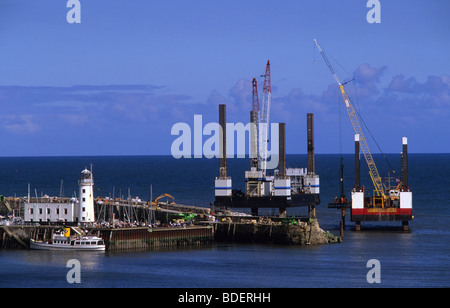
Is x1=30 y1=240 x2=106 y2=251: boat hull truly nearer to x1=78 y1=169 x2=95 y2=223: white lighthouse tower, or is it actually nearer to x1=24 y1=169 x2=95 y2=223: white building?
x1=24 y1=169 x2=95 y2=223: white building

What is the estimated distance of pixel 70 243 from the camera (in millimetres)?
127500

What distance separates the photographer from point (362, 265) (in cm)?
11531

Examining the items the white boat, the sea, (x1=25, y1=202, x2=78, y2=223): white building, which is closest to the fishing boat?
the white boat

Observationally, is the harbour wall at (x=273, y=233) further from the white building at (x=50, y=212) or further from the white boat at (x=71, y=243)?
the white building at (x=50, y=212)

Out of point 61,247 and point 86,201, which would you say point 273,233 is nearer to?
point 86,201

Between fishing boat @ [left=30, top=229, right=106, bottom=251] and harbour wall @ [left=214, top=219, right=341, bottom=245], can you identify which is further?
harbour wall @ [left=214, top=219, right=341, bottom=245]

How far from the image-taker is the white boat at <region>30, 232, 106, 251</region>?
126 m

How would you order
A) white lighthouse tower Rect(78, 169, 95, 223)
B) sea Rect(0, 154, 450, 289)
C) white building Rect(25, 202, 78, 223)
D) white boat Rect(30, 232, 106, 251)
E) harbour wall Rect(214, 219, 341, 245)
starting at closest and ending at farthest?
sea Rect(0, 154, 450, 289) < white boat Rect(30, 232, 106, 251) < white lighthouse tower Rect(78, 169, 95, 223) < white building Rect(25, 202, 78, 223) < harbour wall Rect(214, 219, 341, 245)

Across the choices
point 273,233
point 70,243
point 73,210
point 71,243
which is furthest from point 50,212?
point 273,233

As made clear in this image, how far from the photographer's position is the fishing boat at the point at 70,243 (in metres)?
126
